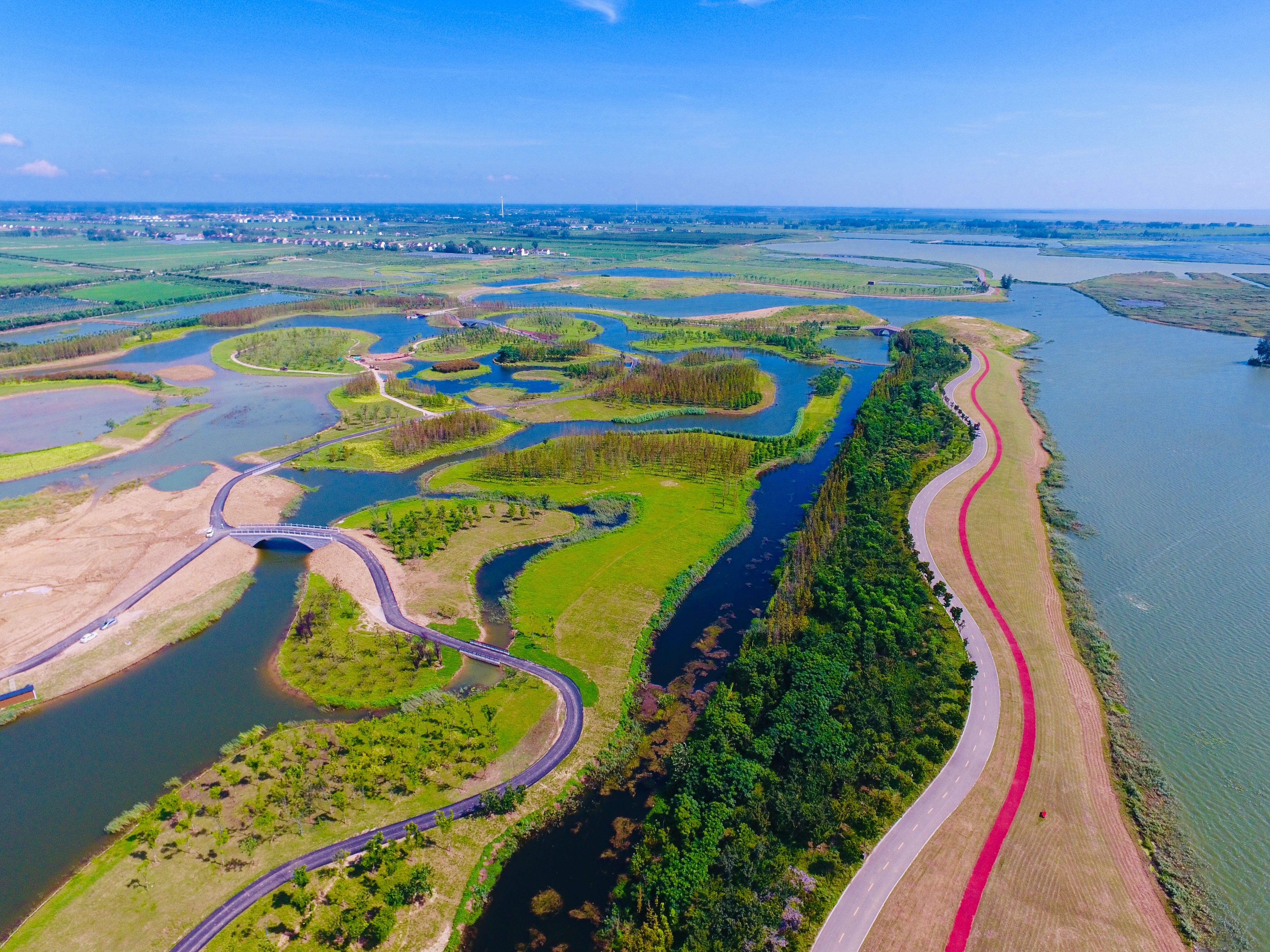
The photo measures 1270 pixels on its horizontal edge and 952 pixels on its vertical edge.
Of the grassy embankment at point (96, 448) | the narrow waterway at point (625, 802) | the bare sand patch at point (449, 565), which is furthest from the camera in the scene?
the grassy embankment at point (96, 448)

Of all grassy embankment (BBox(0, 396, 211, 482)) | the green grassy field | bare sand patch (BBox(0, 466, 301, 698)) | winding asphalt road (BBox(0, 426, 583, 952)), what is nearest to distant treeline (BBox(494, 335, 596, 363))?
the green grassy field

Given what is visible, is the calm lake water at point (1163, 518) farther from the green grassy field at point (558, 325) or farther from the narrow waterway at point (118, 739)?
the green grassy field at point (558, 325)

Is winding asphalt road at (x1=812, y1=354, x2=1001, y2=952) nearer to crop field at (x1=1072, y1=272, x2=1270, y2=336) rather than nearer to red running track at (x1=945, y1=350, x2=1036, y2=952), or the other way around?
red running track at (x1=945, y1=350, x2=1036, y2=952)

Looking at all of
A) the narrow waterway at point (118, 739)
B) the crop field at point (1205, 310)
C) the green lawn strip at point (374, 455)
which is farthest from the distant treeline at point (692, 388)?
the crop field at point (1205, 310)

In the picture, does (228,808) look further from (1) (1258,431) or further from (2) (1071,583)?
(1) (1258,431)

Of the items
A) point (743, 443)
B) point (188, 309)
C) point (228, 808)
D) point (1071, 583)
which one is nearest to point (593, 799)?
point (228, 808)

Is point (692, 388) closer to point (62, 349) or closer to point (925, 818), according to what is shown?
point (925, 818)
